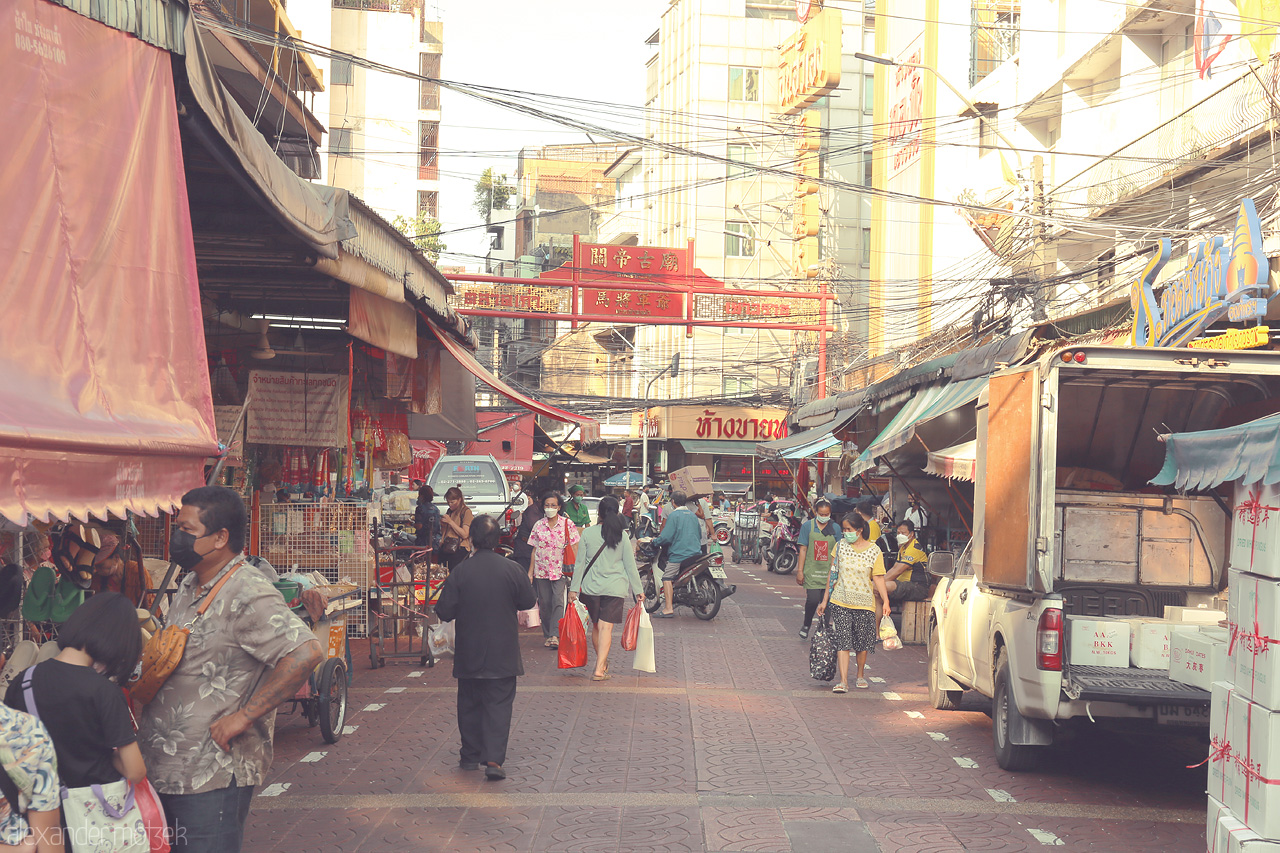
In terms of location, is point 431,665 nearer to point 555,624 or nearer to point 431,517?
point 555,624

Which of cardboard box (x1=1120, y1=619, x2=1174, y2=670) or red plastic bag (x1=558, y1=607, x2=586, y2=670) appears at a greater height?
cardboard box (x1=1120, y1=619, x2=1174, y2=670)

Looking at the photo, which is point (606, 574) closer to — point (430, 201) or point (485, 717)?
point (485, 717)

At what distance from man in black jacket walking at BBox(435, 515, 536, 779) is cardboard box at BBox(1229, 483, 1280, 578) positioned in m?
4.59

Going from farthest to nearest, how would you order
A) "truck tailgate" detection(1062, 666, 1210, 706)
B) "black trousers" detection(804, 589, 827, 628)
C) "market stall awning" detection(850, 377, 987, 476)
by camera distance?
"black trousers" detection(804, 589, 827, 628) → "market stall awning" detection(850, 377, 987, 476) → "truck tailgate" detection(1062, 666, 1210, 706)

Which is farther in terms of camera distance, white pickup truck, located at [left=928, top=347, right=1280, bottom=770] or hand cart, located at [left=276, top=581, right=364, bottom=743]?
hand cart, located at [left=276, top=581, right=364, bottom=743]

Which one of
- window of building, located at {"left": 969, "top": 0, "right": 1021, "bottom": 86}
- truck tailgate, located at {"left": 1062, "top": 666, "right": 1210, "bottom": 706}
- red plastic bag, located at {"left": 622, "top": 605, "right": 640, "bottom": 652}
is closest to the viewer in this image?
truck tailgate, located at {"left": 1062, "top": 666, "right": 1210, "bottom": 706}

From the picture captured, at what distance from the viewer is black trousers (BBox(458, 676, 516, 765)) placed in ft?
26.8

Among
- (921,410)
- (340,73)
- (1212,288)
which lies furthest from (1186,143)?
(340,73)

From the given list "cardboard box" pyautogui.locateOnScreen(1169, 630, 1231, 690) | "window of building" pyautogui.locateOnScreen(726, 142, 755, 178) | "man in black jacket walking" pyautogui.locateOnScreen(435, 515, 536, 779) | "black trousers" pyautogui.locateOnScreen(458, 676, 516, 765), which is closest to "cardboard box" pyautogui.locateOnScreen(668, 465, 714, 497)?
"man in black jacket walking" pyautogui.locateOnScreen(435, 515, 536, 779)

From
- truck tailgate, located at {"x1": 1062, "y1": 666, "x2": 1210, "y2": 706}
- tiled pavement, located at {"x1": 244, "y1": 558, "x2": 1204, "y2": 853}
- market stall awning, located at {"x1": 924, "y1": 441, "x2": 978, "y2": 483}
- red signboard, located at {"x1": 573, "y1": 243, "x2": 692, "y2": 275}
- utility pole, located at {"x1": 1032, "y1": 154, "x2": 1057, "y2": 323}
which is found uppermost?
red signboard, located at {"x1": 573, "y1": 243, "x2": 692, "y2": 275}

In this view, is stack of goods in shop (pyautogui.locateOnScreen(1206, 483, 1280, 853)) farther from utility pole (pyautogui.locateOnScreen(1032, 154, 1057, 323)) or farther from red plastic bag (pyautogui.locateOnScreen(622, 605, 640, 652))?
utility pole (pyautogui.locateOnScreen(1032, 154, 1057, 323))

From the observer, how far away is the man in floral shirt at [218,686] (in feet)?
13.8

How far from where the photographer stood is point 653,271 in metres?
30.6

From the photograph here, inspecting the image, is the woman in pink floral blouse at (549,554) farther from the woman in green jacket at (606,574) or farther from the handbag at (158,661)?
the handbag at (158,661)
